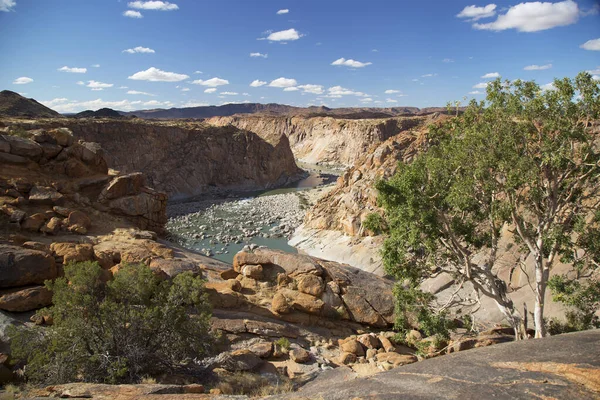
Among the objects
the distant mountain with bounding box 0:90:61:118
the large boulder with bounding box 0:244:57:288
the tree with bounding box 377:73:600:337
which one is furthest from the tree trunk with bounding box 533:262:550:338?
the distant mountain with bounding box 0:90:61:118

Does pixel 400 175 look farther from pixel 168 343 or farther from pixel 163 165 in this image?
pixel 163 165

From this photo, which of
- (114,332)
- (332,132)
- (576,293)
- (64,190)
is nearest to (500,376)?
(576,293)

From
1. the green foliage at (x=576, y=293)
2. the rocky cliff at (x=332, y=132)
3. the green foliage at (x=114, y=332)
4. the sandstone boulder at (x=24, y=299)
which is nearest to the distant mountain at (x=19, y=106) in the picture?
the rocky cliff at (x=332, y=132)

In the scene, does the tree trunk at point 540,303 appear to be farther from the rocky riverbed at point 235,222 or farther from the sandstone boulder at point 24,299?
the rocky riverbed at point 235,222

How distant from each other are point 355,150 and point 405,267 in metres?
83.1

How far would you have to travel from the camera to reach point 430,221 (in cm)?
1040

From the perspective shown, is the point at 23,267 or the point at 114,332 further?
the point at 23,267

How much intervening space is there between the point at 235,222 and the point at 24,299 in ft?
103

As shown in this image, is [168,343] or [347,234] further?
[347,234]

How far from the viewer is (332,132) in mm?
102375

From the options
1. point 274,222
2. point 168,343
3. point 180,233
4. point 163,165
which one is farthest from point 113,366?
point 163,165

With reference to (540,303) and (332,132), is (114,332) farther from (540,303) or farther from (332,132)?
(332,132)

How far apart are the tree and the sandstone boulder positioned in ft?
33.5

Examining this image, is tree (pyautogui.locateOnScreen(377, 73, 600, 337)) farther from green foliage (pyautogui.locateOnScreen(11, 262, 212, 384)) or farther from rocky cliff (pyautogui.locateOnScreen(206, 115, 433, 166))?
rocky cliff (pyautogui.locateOnScreen(206, 115, 433, 166))
